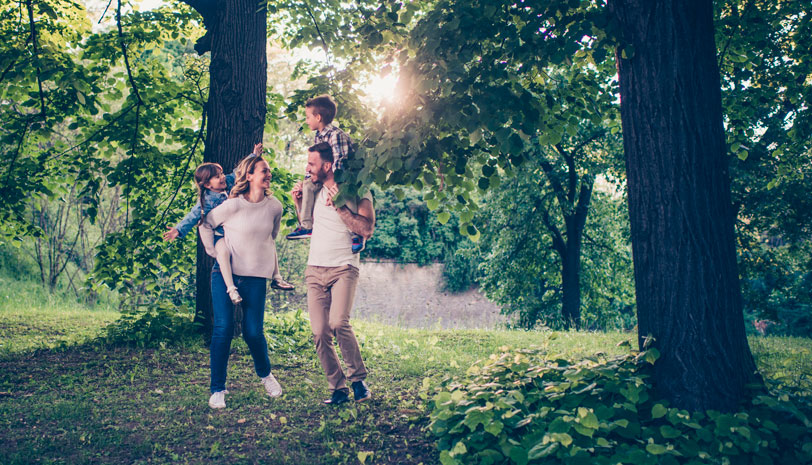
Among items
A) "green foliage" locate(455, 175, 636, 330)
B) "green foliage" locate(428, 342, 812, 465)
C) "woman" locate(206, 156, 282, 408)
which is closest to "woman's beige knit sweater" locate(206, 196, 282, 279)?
"woman" locate(206, 156, 282, 408)

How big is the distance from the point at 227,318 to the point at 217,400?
0.74m

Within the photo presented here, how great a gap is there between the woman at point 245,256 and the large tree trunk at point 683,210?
2.92 m

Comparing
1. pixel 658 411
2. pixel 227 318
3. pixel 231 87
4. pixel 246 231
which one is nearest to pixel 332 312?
pixel 227 318

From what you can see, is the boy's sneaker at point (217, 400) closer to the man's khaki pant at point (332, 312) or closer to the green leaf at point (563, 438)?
the man's khaki pant at point (332, 312)

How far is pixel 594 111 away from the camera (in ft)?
18.0

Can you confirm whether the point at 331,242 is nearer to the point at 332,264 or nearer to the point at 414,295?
the point at 332,264

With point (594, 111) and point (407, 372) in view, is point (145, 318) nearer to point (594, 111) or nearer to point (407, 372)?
point (407, 372)

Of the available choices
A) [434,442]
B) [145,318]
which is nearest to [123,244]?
[145,318]

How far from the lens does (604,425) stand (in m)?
3.03

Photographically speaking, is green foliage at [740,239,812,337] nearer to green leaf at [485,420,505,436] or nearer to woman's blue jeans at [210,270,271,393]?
green leaf at [485,420,505,436]

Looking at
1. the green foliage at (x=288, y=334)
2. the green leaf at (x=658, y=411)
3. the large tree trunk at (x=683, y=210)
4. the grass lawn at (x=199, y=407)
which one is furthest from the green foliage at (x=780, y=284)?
the green leaf at (x=658, y=411)

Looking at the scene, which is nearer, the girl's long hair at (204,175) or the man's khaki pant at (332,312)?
the man's khaki pant at (332,312)

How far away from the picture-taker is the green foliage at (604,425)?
2.90 metres

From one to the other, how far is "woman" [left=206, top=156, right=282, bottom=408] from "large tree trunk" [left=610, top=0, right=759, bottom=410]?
9.57 feet
